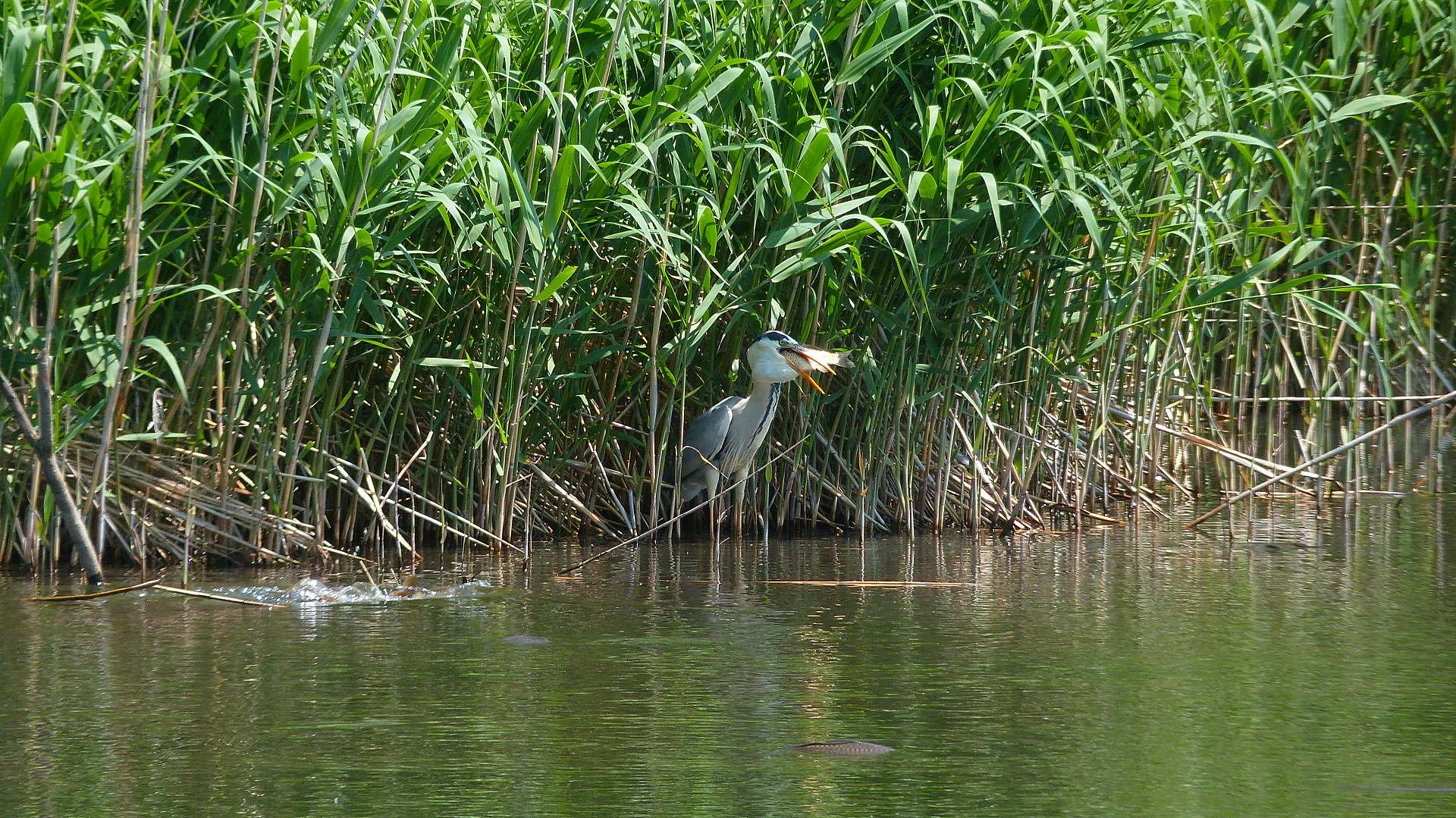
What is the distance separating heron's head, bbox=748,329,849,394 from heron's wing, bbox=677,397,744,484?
266mm

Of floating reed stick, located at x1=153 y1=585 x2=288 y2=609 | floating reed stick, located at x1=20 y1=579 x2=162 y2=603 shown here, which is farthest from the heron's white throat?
floating reed stick, located at x1=20 y1=579 x2=162 y2=603

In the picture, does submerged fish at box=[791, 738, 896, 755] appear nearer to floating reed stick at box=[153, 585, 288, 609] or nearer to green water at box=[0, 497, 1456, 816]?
green water at box=[0, 497, 1456, 816]

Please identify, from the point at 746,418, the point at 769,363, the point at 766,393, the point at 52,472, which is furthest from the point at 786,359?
the point at 52,472

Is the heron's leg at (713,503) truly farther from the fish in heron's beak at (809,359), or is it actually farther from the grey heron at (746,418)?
the fish in heron's beak at (809,359)

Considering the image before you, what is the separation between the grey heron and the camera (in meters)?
5.03

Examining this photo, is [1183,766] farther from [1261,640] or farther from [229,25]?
[229,25]

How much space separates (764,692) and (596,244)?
6.47 feet

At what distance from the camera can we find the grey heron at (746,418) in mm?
5031

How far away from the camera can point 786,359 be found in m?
5.06

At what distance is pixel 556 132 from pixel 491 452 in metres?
1.08

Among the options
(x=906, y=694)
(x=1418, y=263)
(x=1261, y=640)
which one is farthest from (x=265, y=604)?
(x=1418, y=263)

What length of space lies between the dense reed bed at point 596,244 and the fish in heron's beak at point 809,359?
0.56 feet

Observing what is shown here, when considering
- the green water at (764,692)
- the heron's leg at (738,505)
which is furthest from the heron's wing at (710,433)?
the green water at (764,692)

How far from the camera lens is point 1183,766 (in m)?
2.78
